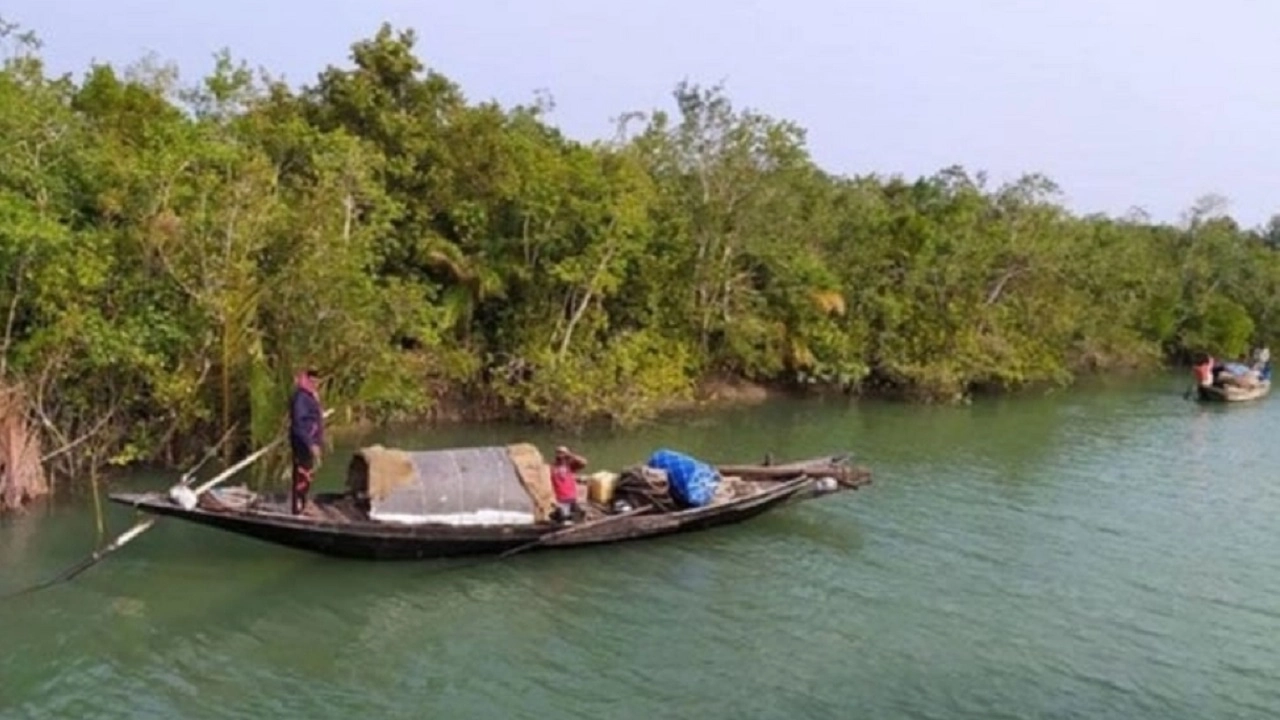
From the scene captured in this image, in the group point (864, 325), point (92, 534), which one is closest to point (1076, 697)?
point (92, 534)

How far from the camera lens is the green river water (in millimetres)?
10328

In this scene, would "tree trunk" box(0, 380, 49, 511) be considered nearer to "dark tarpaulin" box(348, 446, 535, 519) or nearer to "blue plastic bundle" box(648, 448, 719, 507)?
"dark tarpaulin" box(348, 446, 535, 519)

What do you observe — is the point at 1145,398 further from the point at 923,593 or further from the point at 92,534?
the point at 92,534

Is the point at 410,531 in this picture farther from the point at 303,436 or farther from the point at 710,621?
the point at 710,621

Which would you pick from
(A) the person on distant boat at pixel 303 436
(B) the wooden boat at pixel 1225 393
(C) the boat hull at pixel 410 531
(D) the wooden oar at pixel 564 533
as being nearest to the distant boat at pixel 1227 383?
(B) the wooden boat at pixel 1225 393

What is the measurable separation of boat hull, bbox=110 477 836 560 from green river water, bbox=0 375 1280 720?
202 mm

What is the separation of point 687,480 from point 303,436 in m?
4.89

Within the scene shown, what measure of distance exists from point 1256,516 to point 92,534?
659 inches

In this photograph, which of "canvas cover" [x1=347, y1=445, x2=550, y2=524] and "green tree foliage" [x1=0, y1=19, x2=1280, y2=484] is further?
"green tree foliage" [x1=0, y1=19, x2=1280, y2=484]

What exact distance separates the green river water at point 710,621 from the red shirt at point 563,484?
0.75m

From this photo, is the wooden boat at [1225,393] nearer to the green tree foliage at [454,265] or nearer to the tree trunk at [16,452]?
the green tree foliage at [454,265]

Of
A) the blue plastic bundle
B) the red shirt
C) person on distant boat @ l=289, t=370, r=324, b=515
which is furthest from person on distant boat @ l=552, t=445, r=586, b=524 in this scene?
person on distant boat @ l=289, t=370, r=324, b=515

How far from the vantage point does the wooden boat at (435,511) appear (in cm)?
1288

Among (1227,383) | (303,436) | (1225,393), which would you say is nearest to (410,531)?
(303,436)
